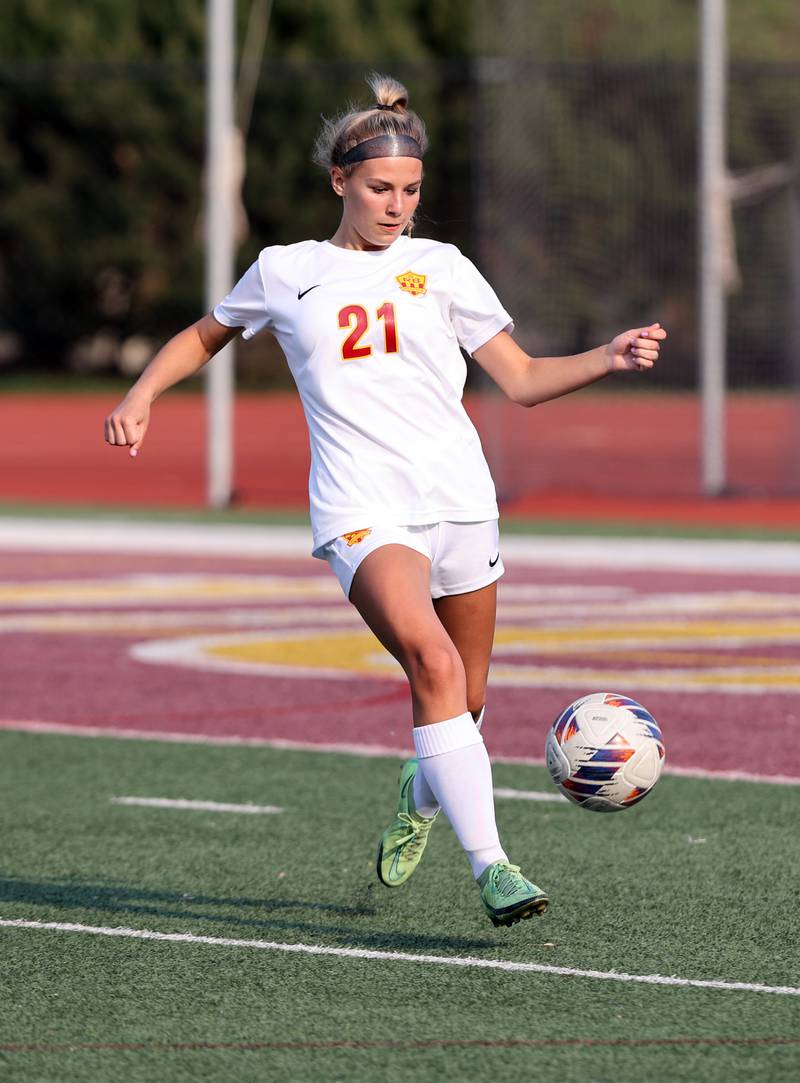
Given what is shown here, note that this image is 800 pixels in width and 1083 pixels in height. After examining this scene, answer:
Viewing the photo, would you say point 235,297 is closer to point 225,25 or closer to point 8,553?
point 8,553

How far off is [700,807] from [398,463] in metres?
2.57

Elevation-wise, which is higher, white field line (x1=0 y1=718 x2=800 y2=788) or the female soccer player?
the female soccer player

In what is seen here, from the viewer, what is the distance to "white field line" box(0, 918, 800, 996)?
514cm

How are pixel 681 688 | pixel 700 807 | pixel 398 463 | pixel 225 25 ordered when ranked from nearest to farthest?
pixel 398 463, pixel 700 807, pixel 681 688, pixel 225 25

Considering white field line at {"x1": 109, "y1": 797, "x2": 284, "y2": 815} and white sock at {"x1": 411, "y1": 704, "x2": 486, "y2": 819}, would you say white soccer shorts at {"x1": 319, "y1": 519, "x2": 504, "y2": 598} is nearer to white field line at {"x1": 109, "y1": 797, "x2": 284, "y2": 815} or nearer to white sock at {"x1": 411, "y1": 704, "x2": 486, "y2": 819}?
white sock at {"x1": 411, "y1": 704, "x2": 486, "y2": 819}

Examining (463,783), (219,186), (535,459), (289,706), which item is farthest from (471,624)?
(535,459)

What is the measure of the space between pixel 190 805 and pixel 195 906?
1.59 m

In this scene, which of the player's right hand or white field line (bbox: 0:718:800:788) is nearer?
the player's right hand

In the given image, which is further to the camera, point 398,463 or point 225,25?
point 225,25

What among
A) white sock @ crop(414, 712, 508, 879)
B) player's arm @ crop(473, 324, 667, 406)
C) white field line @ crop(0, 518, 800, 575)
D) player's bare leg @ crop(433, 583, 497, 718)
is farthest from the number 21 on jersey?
white field line @ crop(0, 518, 800, 575)

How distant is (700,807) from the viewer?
7531 millimetres

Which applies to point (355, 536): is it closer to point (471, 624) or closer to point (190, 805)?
point (471, 624)

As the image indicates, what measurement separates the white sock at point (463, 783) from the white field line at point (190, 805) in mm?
2234

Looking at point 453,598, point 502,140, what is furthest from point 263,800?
point 502,140
